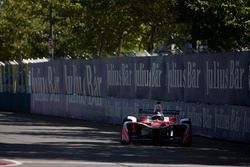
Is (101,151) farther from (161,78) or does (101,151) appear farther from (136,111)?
(136,111)

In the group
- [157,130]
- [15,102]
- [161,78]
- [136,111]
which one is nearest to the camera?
[157,130]

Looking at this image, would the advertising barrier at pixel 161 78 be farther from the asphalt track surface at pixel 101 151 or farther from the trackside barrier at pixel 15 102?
the trackside barrier at pixel 15 102

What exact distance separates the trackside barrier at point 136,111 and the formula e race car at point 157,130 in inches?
78.0

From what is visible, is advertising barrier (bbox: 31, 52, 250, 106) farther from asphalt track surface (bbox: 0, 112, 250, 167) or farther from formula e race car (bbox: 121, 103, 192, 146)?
formula e race car (bbox: 121, 103, 192, 146)

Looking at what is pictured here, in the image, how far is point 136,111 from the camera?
3081 cm

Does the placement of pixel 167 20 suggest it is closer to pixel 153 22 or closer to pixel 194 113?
pixel 153 22

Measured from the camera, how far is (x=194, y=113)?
26.8 meters

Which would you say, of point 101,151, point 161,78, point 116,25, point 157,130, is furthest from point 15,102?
point 101,151

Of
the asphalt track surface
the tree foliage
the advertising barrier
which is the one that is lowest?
the asphalt track surface

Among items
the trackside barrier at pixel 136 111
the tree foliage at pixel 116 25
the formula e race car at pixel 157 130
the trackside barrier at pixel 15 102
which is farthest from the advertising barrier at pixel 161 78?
the trackside barrier at pixel 15 102

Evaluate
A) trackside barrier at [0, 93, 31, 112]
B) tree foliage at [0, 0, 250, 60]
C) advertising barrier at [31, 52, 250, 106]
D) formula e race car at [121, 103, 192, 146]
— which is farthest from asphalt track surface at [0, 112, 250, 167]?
trackside barrier at [0, 93, 31, 112]

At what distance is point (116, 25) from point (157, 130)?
27.7 metres

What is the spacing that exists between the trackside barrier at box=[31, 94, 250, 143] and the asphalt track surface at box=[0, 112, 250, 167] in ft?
1.30

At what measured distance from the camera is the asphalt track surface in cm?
1703
